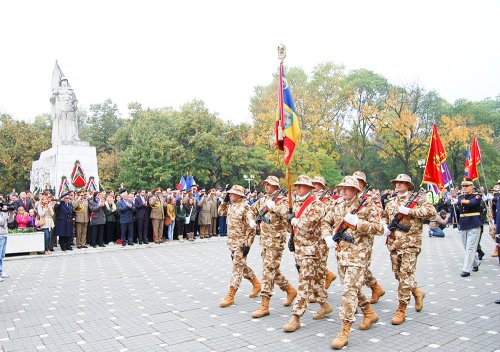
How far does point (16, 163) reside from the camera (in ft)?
126

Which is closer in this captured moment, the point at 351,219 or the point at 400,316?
the point at 351,219

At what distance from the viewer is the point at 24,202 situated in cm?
1527

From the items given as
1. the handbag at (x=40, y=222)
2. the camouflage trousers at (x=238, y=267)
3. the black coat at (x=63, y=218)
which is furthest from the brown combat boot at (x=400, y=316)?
the black coat at (x=63, y=218)

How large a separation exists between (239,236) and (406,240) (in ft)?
8.87

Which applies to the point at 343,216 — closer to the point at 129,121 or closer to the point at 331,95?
the point at 331,95

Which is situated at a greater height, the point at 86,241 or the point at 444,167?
the point at 444,167

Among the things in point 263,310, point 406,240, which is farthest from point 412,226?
point 263,310

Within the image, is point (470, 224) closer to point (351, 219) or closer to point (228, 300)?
point (351, 219)

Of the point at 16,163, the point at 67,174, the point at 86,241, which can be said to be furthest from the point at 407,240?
the point at 16,163

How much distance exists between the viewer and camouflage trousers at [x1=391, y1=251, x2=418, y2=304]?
6.24 m

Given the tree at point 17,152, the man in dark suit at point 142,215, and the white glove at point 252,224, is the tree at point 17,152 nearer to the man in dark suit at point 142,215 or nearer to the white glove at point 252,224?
the man in dark suit at point 142,215

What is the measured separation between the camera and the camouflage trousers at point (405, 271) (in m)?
6.24

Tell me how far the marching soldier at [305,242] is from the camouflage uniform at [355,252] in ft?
1.05

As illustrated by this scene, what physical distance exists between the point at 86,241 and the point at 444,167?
43.5 feet
